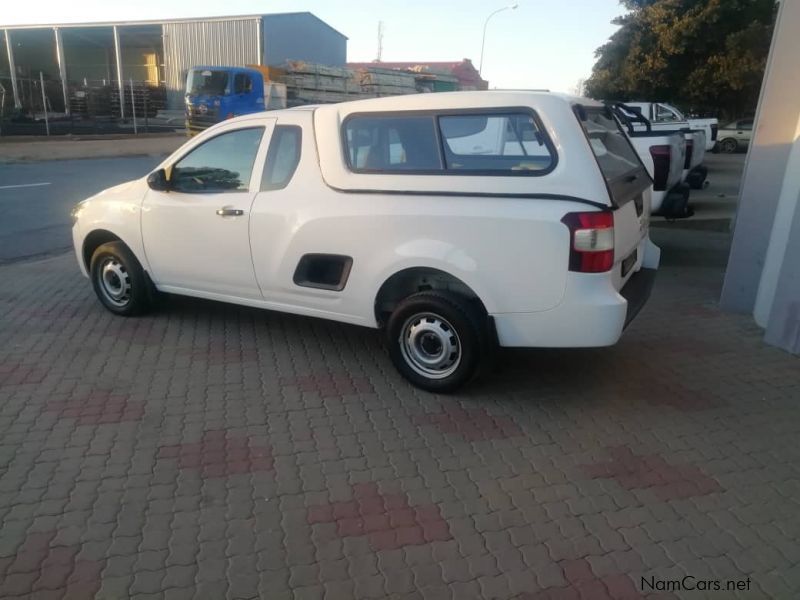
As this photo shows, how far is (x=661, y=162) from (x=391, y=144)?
434cm

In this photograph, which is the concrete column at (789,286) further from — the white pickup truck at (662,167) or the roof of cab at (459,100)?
the white pickup truck at (662,167)

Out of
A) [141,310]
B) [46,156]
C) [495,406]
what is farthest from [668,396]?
[46,156]

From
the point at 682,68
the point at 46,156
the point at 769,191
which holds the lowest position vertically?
the point at 46,156

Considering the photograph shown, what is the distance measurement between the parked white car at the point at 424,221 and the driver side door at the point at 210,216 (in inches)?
0.5

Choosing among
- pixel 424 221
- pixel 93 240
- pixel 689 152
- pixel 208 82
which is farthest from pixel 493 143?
pixel 208 82

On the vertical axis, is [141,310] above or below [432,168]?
below

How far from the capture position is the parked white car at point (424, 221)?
12.4 ft

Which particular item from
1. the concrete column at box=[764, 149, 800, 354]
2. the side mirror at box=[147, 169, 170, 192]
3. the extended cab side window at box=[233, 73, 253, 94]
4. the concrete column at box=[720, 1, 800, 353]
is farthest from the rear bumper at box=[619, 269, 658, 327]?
the extended cab side window at box=[233, 73, 253, 94]

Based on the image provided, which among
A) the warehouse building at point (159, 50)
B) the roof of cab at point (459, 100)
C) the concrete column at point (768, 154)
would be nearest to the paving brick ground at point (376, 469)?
the concrete column at point (768, 154)

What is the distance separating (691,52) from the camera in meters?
28.6

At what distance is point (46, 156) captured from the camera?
21.0m

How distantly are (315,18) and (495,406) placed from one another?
40014 millimetres

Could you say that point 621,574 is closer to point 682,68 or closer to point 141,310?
point 141,310

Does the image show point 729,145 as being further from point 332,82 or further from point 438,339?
point 438,339
